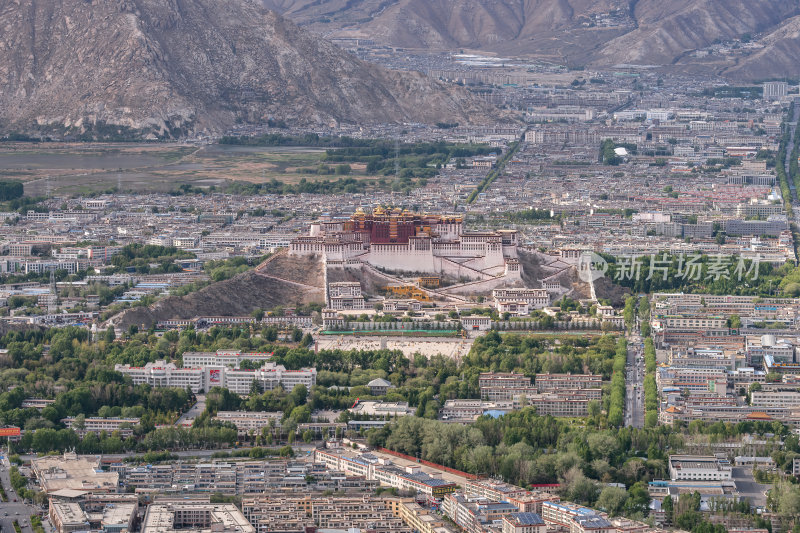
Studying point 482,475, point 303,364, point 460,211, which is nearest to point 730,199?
point 460,211

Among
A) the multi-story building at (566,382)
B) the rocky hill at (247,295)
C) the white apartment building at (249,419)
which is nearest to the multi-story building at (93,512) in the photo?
the white apartment building at (249,419)

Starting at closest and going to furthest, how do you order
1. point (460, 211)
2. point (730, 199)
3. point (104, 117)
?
point (460, 211)
point (730, 199)
point (104, 117)

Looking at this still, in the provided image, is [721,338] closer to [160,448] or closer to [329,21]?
[160,448]

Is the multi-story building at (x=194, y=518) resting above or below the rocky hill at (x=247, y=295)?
below

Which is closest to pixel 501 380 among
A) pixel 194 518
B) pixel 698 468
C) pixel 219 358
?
pixel 219 358

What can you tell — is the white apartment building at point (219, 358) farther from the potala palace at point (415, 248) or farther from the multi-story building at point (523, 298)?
the potala palace at point (415, 248)

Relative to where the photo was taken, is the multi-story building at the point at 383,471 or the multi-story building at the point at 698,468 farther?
the multi-story building at the point at 698,468
